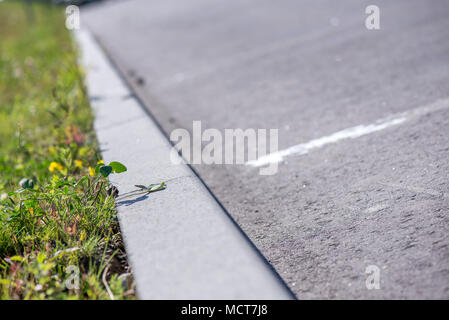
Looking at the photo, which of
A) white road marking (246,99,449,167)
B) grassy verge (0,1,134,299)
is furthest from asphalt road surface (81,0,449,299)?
grassy verge (0,1,134,299)

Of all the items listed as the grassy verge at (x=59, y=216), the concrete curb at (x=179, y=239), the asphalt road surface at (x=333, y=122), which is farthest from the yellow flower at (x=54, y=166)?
the asphalt road surface at (x=333, y=122)

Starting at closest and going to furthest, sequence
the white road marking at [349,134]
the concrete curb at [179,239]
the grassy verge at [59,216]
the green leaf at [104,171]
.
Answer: the concrete curb at [179,239] → the grassy verge at [59,216] → the green leaf at [104,171] → the white road marking at [349,134]

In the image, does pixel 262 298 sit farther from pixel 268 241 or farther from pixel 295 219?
pixel 295 219

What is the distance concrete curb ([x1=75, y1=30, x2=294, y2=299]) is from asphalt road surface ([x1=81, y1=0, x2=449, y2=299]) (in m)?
0.36

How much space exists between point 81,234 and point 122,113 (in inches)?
86.5

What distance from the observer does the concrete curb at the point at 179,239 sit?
6.75 feet

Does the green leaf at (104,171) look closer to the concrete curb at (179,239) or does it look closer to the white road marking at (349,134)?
the concrete curb at (179,239)

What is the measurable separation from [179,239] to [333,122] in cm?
217

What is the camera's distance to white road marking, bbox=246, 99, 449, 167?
3.82 metres

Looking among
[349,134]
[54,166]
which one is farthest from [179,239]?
[349,134]

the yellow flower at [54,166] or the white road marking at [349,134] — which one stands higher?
the yellow flower at [54,166]

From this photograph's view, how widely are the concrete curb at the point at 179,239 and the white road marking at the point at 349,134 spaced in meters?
0.78

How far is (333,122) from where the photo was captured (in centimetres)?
416
